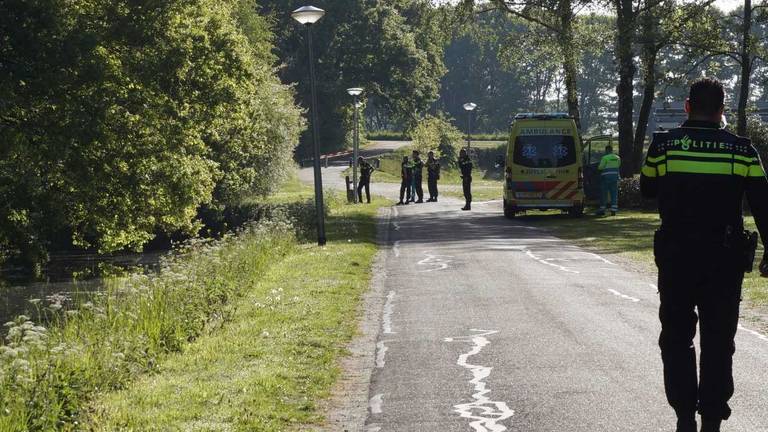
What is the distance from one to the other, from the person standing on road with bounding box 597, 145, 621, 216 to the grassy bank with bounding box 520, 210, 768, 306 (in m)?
0.56

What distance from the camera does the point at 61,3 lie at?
28625 millimetres

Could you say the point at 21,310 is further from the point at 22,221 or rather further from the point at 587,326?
the point at 587,326

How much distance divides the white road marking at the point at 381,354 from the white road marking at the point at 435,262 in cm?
802

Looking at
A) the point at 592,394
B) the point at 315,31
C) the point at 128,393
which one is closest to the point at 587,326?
the point at 592,394

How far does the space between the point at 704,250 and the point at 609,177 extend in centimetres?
2831

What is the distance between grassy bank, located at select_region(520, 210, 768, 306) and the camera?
17.1 m

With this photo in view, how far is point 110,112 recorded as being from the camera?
29.5 meters

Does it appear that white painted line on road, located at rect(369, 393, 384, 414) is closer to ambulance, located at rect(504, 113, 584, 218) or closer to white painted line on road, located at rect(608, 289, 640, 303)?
white painted line on road, located at rect(608, 289, 640, 303)

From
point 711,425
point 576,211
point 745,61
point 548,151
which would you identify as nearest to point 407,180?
point 576,211

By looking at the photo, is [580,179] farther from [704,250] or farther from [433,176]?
[704,250]

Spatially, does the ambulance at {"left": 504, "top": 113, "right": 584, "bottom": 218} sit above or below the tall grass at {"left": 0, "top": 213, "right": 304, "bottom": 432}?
above

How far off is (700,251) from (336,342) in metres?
5.63

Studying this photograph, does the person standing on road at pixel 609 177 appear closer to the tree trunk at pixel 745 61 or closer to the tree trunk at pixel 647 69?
the tree trunk at pixel 647 69

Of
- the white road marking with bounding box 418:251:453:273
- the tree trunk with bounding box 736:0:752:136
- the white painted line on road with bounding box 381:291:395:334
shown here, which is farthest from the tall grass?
the tree trunk with bounding box 736:0:752:136
